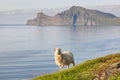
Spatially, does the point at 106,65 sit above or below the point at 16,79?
above

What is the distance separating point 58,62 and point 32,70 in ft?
281

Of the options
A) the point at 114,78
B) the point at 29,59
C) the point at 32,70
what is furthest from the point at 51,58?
the point at 114,78

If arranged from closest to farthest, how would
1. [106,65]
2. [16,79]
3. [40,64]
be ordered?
[106,65]
[16,79]
[40,64]

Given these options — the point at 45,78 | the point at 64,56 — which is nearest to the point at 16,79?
the point at 64,56

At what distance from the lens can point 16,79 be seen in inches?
3782

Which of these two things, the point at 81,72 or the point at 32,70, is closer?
the point at 81,72

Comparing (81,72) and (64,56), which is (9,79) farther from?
(81,72)

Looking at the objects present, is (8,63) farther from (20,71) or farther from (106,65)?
(106,65)

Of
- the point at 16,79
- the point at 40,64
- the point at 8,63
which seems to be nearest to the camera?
the point at 16,79

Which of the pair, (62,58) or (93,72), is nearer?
(93,72)

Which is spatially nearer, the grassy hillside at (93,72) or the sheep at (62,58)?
the grassy hillside at (93,72)

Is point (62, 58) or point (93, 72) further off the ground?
point (93, 72)

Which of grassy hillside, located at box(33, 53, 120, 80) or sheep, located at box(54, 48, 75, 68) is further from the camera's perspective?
sheep, located at box(54, 48, 75, 68)

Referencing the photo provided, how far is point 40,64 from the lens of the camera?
121m
